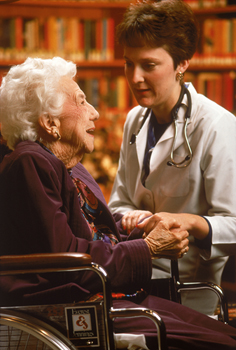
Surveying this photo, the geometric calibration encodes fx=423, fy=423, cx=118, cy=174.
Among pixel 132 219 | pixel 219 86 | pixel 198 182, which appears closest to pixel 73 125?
pixel 132 219

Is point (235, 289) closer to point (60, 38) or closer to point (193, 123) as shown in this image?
point (193, 123)

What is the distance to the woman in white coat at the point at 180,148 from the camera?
167 cm

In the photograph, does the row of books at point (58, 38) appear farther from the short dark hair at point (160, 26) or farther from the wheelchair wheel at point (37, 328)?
the wheelchair wheel at point (37, 328)

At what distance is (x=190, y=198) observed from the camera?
5.82 feet

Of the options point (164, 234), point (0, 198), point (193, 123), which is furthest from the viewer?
point (193, 123)

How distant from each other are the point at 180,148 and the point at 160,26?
51 cm

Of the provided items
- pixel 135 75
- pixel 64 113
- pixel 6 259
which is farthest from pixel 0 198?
pixel 135 75

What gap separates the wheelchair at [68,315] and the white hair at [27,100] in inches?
18.9

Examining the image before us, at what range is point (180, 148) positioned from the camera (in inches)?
71.5

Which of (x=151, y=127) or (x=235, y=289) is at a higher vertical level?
(x=151, y=127)

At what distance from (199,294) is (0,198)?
3.32ft

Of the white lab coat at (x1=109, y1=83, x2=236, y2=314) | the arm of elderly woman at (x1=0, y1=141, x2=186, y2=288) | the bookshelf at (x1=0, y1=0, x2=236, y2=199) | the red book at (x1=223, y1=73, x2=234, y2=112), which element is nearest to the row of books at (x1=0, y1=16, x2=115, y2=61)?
the bookshelf at (x1=0, y1=0, x2=236, y2=199)

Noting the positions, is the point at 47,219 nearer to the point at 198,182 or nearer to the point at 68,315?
the point at 68,315

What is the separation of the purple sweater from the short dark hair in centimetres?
67
